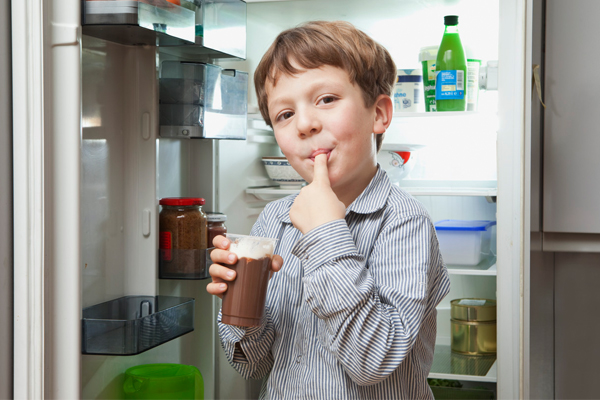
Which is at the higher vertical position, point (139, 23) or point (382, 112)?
point (139, 23)

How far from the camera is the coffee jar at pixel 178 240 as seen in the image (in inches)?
56.7

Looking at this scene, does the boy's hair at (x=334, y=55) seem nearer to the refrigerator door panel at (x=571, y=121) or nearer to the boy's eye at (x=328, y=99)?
the boy's eye at (x=328, y=99)

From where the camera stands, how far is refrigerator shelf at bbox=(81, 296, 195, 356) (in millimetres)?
1109

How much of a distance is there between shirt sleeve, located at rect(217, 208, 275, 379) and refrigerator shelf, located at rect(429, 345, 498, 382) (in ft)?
3.07

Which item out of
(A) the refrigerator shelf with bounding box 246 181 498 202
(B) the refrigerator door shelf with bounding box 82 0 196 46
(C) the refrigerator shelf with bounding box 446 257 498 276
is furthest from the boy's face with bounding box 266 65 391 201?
(C) the refrigerator shelf with bounding box 446 257 498 276

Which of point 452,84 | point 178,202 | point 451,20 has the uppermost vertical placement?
point 451,20

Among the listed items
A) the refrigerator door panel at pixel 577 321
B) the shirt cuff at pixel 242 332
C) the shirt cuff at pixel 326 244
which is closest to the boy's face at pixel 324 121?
the shirt cuff at pixel 326 244

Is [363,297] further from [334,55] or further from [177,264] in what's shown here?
[177,264]

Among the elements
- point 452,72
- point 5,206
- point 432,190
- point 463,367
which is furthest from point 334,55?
point 463,367

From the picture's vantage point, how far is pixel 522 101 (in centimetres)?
150

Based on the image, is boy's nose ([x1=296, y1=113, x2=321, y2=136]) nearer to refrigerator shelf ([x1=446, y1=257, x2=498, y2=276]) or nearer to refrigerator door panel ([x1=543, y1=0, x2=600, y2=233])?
refrigerator shelf ([x1=446, y1=257, x2=498, y2=276])

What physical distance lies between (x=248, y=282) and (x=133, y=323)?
15.4 inches

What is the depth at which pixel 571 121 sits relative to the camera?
1787mm

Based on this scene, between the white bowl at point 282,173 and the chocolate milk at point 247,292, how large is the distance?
1117 mm
